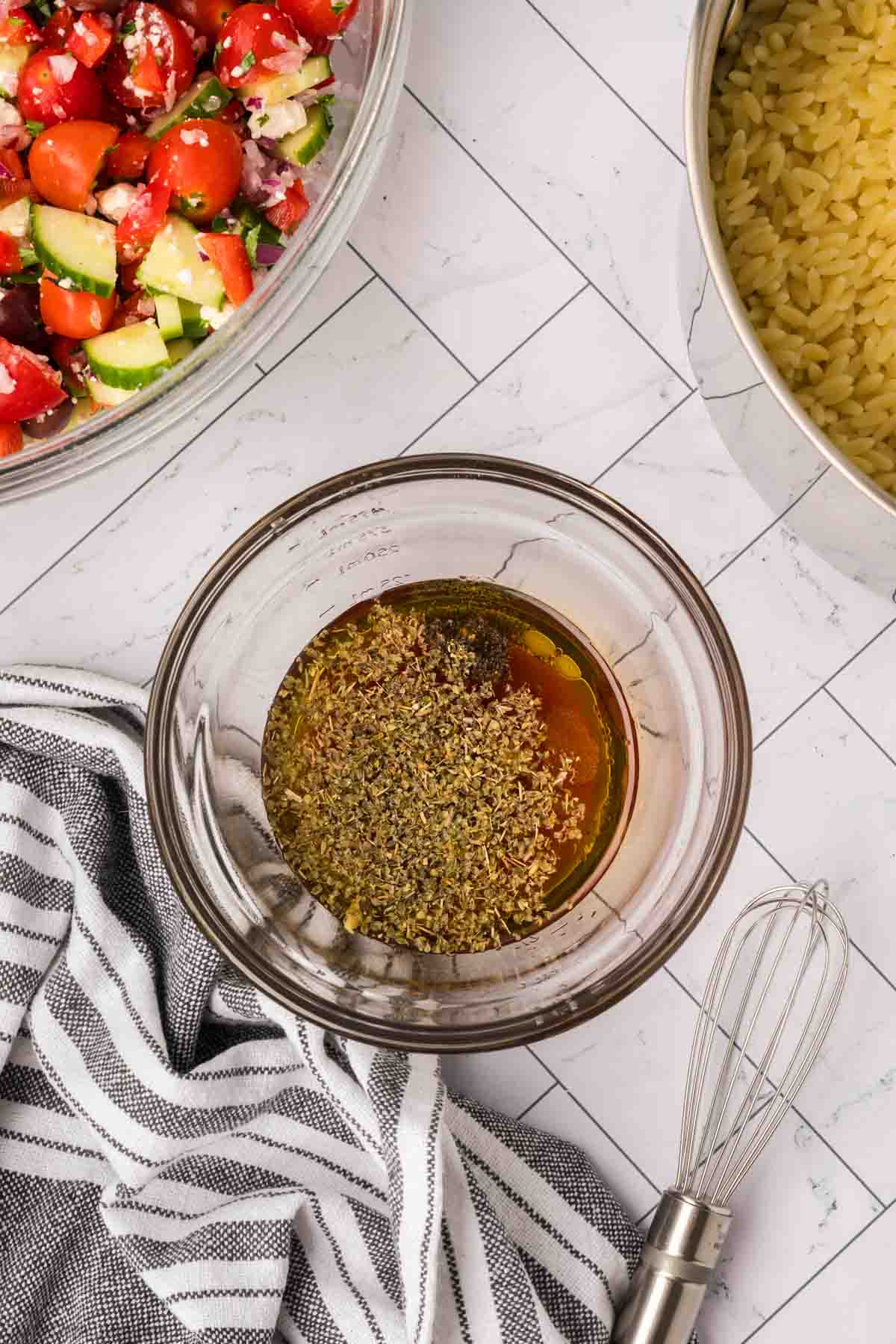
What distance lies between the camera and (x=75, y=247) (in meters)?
0.76

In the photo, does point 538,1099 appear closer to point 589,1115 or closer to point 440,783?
point 589,1115

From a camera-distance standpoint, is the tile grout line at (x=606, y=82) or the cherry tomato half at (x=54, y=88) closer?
the cherry tomato half at (x=54, y=88)

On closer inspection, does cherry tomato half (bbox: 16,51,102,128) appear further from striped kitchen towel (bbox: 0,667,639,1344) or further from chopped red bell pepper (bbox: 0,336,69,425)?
striped kitchen towel (bbox: 0,667,639,1344)

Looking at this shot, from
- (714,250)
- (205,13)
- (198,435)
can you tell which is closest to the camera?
(714,250)

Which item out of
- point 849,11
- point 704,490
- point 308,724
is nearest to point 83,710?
point 308,724

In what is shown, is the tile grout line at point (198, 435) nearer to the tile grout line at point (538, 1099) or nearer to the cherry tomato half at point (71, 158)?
the cherry tomato half at point (71, 158)

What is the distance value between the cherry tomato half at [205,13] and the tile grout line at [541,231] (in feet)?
0.46

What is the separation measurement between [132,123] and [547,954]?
0.56 m

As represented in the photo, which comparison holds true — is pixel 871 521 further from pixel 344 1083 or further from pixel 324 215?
pixel 344 1083

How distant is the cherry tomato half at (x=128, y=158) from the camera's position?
2.55 feet

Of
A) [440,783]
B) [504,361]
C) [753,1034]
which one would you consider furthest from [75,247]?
[753,1034]

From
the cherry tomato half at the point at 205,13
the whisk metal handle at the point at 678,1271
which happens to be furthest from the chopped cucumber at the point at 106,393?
the whisk metal handle at the point at 678,1271

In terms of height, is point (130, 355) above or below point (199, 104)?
below

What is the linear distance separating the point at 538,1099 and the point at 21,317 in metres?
0.59
